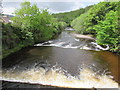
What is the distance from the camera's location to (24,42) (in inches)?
560

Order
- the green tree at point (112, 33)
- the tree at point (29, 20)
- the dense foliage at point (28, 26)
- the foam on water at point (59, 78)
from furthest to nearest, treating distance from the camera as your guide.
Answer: the tree at point (29, 20), the dense foliage at point (28, 26), the green tree at point (112, 33), the foam on water at point (59, 78)

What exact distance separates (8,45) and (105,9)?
25.2m

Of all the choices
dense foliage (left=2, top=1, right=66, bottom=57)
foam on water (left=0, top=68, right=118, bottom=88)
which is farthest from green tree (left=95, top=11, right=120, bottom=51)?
dense foliage (left=2, top=1, right=66, bottom=57)

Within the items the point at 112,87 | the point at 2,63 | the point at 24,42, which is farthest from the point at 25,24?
the point at 112,87

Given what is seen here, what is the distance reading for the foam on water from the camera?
5865 mm

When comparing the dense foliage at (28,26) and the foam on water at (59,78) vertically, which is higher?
the dense foliage at (28,26)

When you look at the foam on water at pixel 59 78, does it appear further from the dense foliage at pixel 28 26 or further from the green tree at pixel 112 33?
the green tree at pixel 112 33

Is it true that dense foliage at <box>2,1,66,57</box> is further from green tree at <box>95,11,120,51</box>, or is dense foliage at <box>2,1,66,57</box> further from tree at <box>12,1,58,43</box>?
green tree at <box>95,11,120,51</box>

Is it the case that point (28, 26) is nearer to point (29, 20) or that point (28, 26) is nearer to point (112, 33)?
point (29, 20)

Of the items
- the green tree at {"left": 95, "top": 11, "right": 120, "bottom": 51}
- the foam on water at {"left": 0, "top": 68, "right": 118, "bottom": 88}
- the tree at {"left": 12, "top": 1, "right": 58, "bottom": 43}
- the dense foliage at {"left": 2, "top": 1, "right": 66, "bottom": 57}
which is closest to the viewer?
the foam on water at {"left": 0, "top": 68, "right": 118, "bottom": 88}

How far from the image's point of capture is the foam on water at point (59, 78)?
19.2ft

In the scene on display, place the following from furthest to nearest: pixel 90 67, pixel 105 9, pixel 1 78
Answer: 1. pixel 105 9
2. pixel 90 67
3. pixel 1 78

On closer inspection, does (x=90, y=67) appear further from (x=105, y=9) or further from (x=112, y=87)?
(x=105, y=9)

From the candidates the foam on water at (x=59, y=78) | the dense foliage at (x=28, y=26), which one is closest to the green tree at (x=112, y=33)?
the foam on water at (x=59, y=78)
